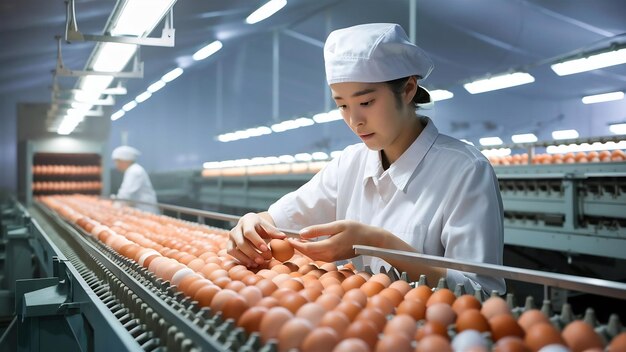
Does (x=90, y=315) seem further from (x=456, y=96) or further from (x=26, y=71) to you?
(x=456, y=96)

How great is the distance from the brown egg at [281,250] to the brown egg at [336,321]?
2.39ft

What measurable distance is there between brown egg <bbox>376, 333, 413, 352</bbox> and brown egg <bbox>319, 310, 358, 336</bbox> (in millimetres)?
104

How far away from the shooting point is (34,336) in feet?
8.27

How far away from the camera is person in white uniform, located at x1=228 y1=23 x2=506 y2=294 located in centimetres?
173

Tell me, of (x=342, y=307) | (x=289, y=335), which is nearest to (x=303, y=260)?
(x=342, y=307)

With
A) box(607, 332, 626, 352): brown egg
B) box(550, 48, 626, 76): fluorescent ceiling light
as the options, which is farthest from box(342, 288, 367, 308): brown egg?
box(550, 48, 626, 76): fluorescent ceiling light

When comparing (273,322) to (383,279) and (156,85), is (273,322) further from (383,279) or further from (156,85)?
(156,85)

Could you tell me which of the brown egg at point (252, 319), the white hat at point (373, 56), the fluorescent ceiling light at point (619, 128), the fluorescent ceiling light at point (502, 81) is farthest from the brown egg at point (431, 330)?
the fluorescent ceiling light at point (619, 128)

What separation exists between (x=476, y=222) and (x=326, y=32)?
11284 millimetres

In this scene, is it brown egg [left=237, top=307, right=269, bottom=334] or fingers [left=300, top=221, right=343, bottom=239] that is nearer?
brown egg [left=237, top=307, right=269, bottom=334]

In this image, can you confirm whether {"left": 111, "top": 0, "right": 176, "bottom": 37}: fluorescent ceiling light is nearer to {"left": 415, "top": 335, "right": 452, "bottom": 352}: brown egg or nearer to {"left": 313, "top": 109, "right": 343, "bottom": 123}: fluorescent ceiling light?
{"left": 415, "top": 335, "right": 452, "bottom": 352}: brown egg

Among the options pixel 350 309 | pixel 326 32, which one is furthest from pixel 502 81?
pixel 326 32

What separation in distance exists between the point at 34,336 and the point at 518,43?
10142mm

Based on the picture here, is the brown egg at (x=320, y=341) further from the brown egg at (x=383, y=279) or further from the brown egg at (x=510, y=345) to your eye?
the brown egg at (x=383, y=279)
